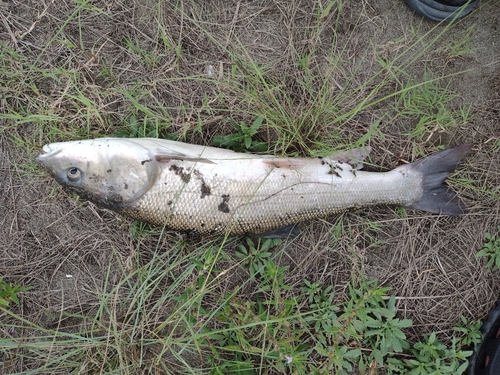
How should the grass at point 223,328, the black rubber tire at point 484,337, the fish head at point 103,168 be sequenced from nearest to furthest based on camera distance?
the fish head at point 103,168, the grass at point 223,328, the black rubber tire at point 484,337

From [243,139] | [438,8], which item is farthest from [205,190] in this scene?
[438,8]

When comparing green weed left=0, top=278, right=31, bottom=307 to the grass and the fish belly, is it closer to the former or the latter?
the grass

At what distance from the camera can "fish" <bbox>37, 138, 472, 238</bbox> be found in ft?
8.48

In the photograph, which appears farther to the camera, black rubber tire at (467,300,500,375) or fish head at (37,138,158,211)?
black rubber tire at (467,300,500,375)

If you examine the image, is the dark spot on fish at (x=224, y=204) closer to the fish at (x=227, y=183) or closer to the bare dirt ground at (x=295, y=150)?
the fish at (x=227, y=183)

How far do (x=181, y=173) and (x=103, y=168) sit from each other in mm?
518

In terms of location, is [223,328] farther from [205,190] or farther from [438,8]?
[438,8]

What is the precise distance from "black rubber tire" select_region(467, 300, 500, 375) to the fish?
1.05 metres

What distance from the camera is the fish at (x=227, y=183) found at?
8.48ft

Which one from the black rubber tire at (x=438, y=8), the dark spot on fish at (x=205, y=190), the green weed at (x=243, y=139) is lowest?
the dark spot on fish at (x=205, y=190)

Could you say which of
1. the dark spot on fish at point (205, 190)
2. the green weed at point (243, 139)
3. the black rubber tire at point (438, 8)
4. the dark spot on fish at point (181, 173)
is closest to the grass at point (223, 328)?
the dark spot on fish at point (205, 190)

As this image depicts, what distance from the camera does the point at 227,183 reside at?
2662 millimetres

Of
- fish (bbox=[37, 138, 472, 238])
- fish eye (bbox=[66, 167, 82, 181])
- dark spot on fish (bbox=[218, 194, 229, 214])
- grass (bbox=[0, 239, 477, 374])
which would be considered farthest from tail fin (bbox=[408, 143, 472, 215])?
fish eye (bbox=[66, 167, 82, 181])

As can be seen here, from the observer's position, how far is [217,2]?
3.02 m
